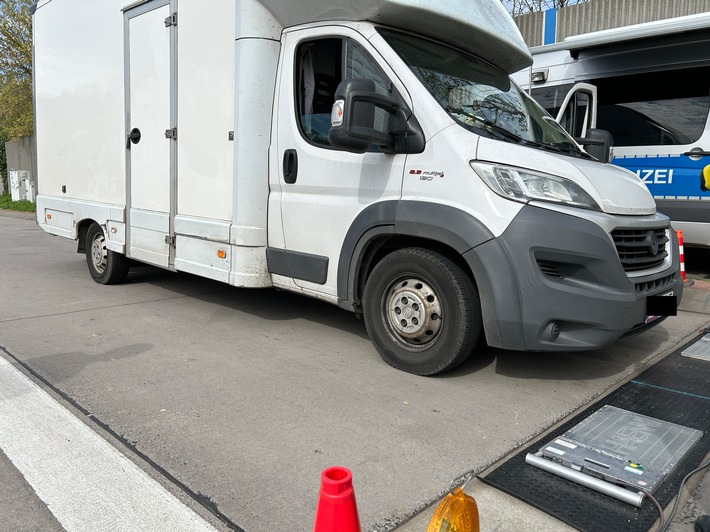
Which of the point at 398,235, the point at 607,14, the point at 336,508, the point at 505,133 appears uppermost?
the point at 607,14

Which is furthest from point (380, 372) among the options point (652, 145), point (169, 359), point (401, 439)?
point (652, 145)

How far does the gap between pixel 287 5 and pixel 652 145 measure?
4748 mm

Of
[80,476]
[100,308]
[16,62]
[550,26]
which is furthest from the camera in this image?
[16,62]

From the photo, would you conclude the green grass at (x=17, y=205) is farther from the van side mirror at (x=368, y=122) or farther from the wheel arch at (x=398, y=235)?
the van side mirror at (x=368, y=122)

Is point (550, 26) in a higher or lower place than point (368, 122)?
higher

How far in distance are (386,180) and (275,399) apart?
165cm

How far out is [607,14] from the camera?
982 cm

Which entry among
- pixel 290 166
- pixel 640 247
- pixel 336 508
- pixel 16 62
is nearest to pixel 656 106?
pixel 640 247

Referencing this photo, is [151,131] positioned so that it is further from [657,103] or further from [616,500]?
[657,103]

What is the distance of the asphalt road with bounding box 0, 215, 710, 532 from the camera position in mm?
2662

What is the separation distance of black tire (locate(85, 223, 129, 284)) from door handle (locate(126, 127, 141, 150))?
1.29m

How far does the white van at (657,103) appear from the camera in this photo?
21.4 ft

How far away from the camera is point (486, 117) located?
409 centimetres

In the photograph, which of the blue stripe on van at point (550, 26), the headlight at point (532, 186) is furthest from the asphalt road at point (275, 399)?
the blue stripe on van at point (550, 26)
